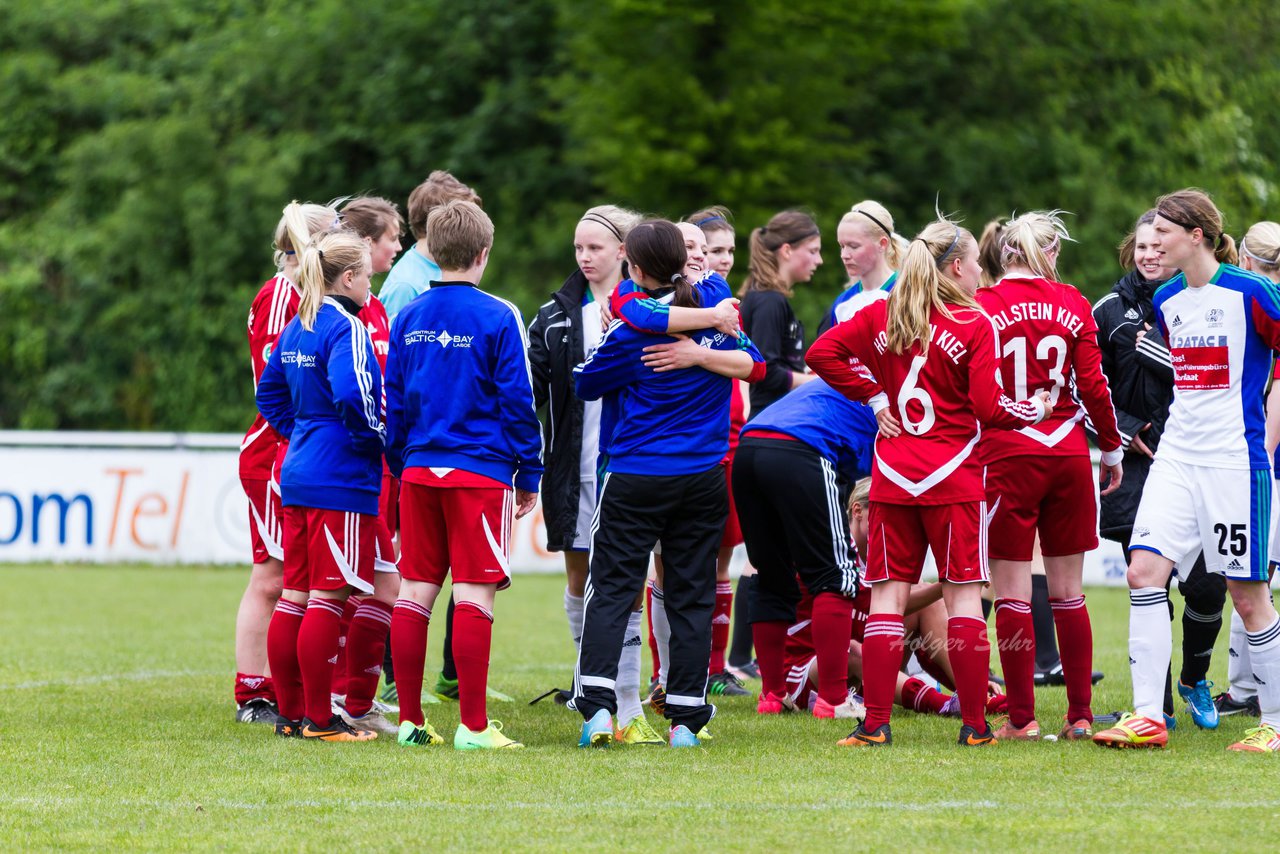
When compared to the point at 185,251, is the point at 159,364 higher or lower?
lower

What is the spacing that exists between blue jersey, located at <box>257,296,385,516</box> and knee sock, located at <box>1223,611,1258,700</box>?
4019 millimetres

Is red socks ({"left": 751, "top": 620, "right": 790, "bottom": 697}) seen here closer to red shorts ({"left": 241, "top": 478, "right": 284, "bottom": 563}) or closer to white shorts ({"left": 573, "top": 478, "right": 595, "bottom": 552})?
white shorts ({"left": 573, "top": 478, "right": 595, "bottom": 552})

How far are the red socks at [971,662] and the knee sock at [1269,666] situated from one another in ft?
3.29

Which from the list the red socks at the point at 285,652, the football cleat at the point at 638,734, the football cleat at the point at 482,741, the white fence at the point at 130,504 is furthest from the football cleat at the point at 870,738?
the white fence at the point at 130,504

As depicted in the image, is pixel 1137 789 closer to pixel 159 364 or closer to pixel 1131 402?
pixel 1131 402

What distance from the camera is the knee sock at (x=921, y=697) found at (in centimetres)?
725

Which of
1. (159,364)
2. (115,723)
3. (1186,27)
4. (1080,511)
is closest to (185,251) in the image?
(159,364)

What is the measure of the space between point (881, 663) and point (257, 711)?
9.15ft

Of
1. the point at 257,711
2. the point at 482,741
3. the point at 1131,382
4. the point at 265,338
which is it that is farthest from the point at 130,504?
the point at 1131,382

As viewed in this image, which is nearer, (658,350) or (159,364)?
(658,350)

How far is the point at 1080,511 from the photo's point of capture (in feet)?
21.1

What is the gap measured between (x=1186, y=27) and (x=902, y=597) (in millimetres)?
20844

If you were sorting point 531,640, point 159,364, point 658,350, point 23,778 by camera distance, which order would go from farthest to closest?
point 159,364
point 531,640
point 658,350
point 23,778

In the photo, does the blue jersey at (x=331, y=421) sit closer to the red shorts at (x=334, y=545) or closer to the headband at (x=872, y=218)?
Answer: the red shorts at (x=334, y=545)
